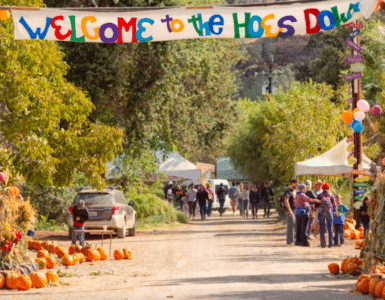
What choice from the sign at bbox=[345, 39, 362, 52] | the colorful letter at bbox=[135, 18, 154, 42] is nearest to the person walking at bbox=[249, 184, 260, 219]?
the sign at bbox=[345, 39, 362, 52]

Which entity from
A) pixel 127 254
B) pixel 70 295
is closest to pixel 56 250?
pixel 127 254

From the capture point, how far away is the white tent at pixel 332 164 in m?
21.6

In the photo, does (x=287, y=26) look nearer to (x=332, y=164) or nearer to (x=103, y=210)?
(x=332, y=164)

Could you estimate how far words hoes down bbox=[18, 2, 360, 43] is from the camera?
10.4 metres

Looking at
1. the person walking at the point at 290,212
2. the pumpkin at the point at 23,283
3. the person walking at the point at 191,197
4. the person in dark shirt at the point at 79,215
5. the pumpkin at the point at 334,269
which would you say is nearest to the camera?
the pumpkin at the point at 23,283

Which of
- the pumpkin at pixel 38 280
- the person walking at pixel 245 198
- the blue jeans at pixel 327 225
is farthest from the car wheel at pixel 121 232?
the person walking at pixel 245 198

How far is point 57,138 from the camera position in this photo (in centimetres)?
1817

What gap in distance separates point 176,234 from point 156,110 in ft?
18.9

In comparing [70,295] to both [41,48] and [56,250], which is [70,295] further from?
[41,48]

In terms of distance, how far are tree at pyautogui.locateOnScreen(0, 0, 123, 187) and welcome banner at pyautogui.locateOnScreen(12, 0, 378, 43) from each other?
18.6 feet

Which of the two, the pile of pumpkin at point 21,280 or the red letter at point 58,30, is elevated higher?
the red letter at point 58,30

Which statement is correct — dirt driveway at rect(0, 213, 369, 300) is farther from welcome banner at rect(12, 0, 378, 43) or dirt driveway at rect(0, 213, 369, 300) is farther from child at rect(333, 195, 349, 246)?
welcome banner at rect(12, 0, 378, 43)

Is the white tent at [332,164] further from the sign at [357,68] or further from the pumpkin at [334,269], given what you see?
the pumpkin at [334,269]

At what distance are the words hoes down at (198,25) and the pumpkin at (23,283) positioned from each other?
3.88 meters
